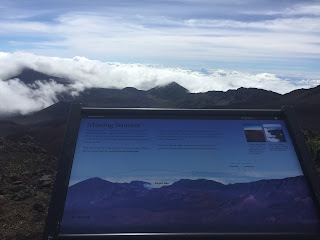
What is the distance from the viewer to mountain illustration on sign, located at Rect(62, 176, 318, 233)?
3.52 m

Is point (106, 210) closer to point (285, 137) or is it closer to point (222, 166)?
point (222, 166)

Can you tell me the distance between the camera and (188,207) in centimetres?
366

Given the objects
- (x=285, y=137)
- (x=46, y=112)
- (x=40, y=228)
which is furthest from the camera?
(x=46, y=112)

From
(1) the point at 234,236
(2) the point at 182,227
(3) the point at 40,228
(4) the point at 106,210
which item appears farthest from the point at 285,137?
(3) the point at 40,228

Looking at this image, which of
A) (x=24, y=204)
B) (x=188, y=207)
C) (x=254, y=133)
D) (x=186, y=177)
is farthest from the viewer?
(x=24, y=204)

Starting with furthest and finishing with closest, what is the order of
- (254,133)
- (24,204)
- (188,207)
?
(24,204), (254,133), (188,207)

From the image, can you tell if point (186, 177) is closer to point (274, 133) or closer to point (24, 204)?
point (274, 133)

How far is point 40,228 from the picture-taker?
612cm

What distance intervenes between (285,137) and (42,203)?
558 cm

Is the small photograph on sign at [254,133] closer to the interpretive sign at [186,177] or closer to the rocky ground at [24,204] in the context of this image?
the interpretive sign at [186,177]

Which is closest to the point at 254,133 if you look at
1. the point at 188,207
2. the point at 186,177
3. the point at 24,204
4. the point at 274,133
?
the point at 274,133

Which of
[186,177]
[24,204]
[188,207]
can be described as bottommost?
[188,207]

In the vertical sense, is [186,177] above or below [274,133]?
below

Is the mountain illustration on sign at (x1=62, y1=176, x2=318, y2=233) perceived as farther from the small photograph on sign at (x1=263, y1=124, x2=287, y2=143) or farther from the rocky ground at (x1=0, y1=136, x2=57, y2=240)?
the rocky ground at (x1=0, y1=136, x2=57, y2=240)
